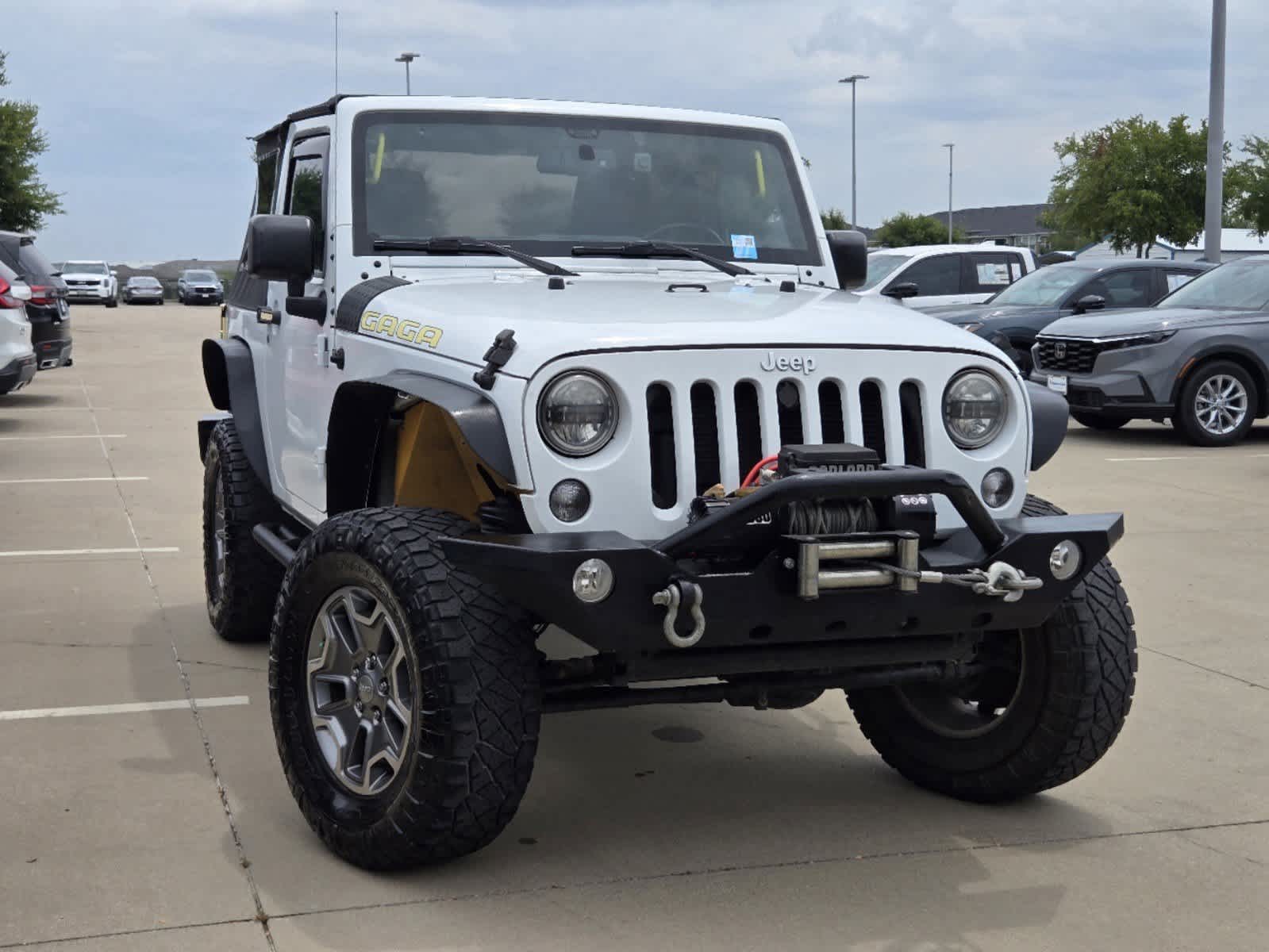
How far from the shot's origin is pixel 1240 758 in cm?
519

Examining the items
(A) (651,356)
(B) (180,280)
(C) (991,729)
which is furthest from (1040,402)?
(B) (180,280)

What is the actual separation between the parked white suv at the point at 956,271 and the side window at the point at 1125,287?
8.38 feet

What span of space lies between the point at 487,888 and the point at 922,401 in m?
1.63

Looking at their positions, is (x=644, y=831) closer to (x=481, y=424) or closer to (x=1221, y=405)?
(x=481, y=424)

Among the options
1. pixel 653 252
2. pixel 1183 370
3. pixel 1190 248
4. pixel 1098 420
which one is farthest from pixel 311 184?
pixel 1190 248

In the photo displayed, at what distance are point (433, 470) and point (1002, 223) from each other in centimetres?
10968

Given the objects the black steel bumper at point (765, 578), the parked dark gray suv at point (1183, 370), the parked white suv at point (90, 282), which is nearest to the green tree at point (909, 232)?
the parked white suv at point (90, 282)

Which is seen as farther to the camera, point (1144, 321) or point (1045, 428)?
point (1144, 321)

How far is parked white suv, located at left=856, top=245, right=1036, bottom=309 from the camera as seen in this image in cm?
2000

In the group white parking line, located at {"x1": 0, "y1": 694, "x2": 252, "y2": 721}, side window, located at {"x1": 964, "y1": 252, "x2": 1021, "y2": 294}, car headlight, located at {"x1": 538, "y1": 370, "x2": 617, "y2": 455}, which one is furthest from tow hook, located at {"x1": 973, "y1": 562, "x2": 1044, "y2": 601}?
side window, located at {"x1": 964, "y1": 252, "x2": 1021, "y2": 294}

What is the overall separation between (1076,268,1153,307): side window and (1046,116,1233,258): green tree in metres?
33.9

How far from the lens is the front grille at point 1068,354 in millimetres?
14422

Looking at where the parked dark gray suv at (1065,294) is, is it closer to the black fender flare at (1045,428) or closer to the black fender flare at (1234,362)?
the black fender flare at (1234,362)

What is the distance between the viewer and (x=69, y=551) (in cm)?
871
